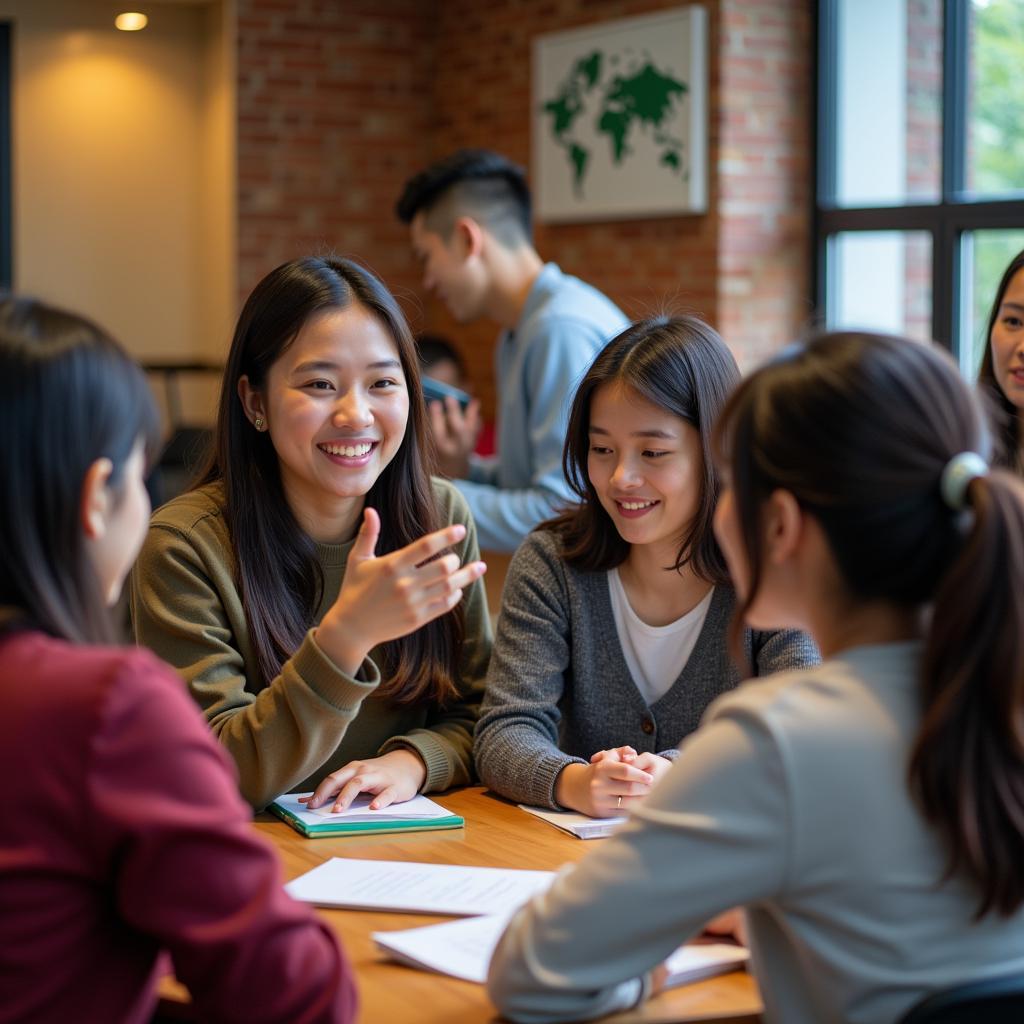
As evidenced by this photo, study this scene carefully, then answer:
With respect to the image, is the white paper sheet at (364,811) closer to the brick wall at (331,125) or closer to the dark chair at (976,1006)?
the dark chair at (976,1006)

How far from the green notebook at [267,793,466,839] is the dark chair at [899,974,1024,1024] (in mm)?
835

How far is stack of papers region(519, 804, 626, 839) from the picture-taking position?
1.81m

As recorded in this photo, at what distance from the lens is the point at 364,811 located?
1861 millimetres

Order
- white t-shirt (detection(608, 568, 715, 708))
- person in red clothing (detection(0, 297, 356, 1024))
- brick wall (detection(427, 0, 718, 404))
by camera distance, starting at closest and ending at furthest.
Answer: person in red clothing (detection(0, 297, 356, 1024)) → white t-shirt (detection(608, 568, 715, 708)) → brick wall (detection(427, 0, 718, 404))

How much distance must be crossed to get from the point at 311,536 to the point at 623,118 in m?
3.76

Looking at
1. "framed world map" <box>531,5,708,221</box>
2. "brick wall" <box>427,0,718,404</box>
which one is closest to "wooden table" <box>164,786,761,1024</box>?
"brick wall" <box>427,0,718,404</box>

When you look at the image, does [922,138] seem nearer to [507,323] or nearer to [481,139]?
[507,323]

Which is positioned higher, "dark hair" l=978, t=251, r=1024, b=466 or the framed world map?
the framed world map

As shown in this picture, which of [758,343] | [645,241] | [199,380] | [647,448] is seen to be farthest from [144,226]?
[647,448]

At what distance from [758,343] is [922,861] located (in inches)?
167

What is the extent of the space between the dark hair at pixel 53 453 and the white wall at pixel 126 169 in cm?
550

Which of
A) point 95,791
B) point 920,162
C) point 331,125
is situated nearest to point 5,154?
point 331,125

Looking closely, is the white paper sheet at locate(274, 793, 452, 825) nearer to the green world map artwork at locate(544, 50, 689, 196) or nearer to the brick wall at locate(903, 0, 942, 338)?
the brick wall at locate(903, 0, 942, 338)

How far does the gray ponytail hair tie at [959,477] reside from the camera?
1.15 metres
